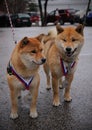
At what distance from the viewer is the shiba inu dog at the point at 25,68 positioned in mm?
5051

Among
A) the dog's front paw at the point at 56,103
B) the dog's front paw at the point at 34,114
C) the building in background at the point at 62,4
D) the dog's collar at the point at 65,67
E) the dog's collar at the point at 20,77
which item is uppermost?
the dog's collar at the point at 20,77

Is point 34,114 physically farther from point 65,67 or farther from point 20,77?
point 65,67

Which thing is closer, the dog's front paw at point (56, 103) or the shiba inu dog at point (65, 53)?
the shiba inu dog at point (65, 53)

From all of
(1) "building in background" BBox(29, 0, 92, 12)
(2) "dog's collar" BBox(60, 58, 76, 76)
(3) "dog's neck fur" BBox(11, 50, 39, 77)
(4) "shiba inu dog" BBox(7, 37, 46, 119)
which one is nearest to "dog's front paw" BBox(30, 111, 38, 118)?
(4) "shiba inu dog" BBox(7, 37, 46, 119)

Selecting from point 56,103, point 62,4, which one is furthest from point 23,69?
point 62,4

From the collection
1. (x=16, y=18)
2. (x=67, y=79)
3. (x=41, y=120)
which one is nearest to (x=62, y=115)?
(x=41, y=120)

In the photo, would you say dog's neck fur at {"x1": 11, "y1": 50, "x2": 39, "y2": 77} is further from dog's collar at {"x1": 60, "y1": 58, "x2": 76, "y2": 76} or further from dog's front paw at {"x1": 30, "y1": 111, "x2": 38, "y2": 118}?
dog's collar at {"x1": 60, "y1": 58, "x2": 76, "y2": 76}

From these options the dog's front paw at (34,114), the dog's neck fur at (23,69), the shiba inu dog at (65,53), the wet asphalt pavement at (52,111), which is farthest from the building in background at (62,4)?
the dog's neck fur at (23,69)

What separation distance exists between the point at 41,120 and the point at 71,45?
4.06ft

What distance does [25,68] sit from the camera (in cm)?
524

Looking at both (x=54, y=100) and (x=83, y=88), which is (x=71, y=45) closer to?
(x=54, y=100)

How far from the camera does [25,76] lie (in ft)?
17.3

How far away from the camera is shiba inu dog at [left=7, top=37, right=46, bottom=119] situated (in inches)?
199

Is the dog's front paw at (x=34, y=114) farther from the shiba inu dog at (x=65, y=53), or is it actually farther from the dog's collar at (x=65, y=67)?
the dog's collar at (x=65, y=67)
